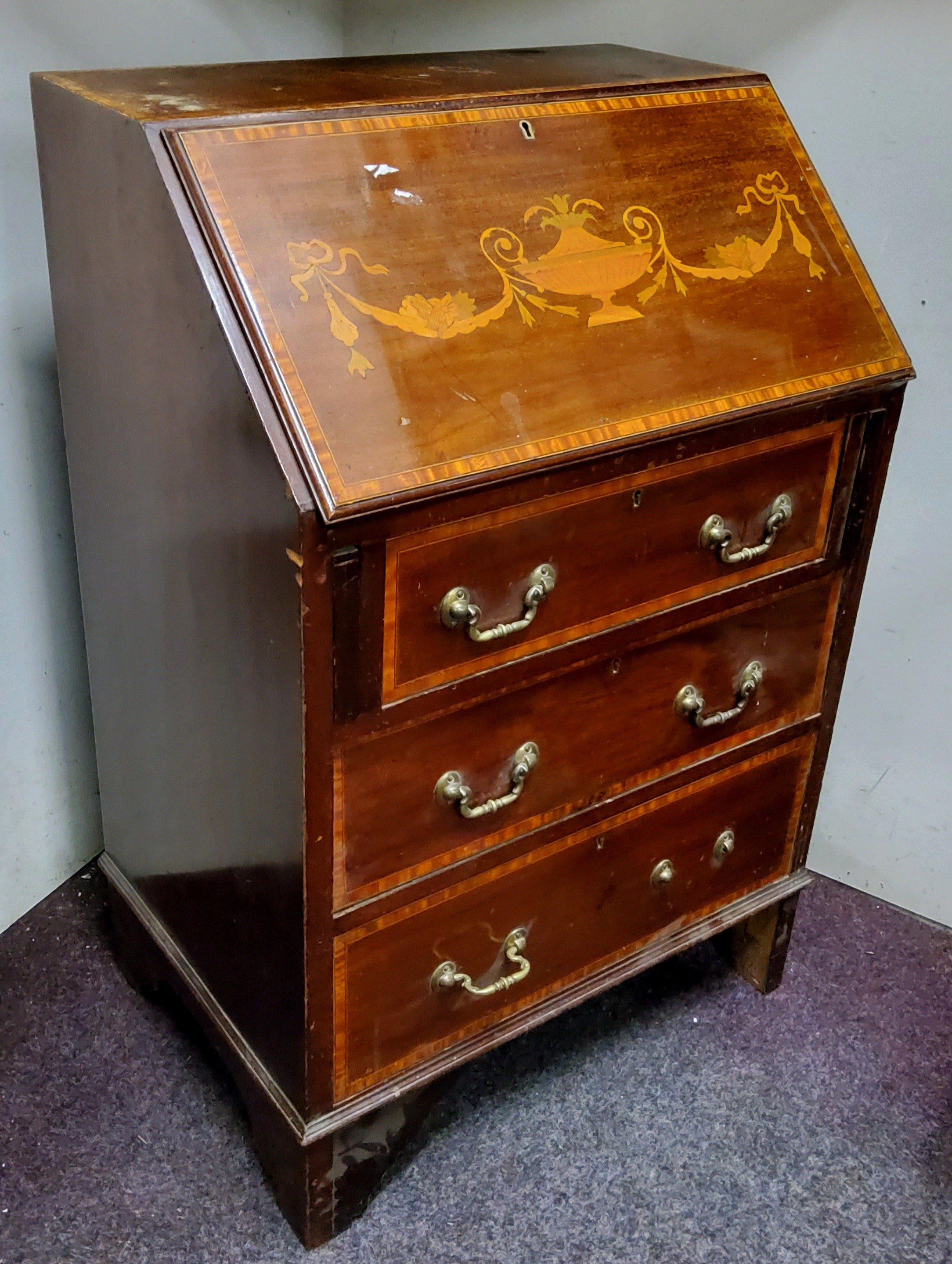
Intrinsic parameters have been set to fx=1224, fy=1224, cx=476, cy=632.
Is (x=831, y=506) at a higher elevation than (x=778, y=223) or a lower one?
lower

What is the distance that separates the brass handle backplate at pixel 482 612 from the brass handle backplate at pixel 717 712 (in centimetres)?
27

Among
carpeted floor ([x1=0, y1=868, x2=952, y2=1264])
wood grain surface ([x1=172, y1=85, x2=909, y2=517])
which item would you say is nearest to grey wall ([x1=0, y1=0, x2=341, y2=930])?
carpeted floor ([x1=0, y1=868, x2=952, y2=1264])

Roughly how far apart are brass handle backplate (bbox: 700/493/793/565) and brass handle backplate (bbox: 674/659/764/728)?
144 mm

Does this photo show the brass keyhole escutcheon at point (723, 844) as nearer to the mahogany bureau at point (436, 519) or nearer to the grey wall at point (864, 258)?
the mahogany bureau at point (436, 519)

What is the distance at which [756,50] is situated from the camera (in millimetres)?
1521

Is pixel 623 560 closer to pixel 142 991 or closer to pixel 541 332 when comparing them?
pixel 541 332

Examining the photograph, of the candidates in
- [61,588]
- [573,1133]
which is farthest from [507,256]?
[573,1133]

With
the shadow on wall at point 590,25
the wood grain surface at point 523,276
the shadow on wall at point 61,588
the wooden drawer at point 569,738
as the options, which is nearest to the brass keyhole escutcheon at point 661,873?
the wooden drawer at point 569,738

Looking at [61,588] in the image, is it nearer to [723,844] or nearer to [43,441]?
[43,441]

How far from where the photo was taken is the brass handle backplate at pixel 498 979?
122 centimetres

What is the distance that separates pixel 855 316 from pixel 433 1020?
838 millimetres

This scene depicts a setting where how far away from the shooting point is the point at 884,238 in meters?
1.51

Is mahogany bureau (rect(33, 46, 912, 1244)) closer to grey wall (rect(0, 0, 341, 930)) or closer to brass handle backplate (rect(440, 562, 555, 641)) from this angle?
brass handle backplate (rect(440, 562, 555, 641))

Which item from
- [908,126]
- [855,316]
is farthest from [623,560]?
[908,126]
